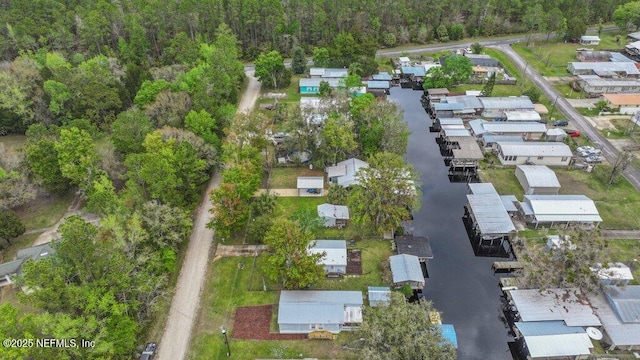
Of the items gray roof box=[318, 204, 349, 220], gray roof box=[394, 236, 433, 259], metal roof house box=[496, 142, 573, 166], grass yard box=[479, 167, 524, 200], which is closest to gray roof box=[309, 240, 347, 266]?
gray roof box=[318, 204, 349, 220]

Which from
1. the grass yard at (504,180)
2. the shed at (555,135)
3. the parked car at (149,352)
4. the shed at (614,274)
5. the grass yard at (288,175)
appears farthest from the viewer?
the shed at (555,135)

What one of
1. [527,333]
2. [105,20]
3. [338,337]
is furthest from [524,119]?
[105,20]

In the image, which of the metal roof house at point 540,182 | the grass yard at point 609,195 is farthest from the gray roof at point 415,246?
the grass yard at point 609,195

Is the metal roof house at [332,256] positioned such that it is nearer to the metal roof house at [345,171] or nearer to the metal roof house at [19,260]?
the metal roof house at [345,171]

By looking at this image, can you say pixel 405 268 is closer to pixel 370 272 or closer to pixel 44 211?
pixel 370 272

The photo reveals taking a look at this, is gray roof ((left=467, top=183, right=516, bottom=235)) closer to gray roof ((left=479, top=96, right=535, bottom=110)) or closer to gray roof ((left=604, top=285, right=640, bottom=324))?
gray roof ((left=604, top=285, right=640, bottom=324))

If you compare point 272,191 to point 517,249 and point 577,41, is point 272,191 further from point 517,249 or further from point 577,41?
point 577,41
